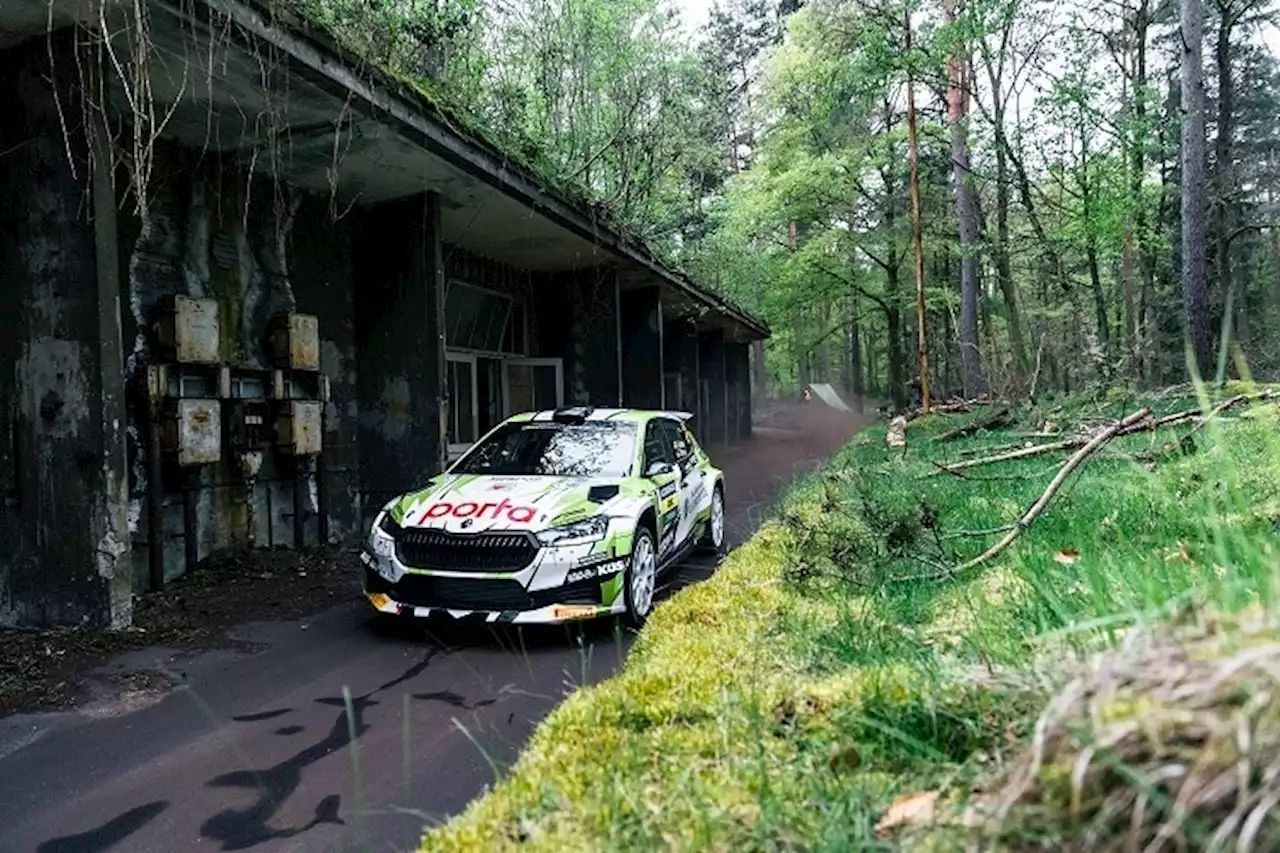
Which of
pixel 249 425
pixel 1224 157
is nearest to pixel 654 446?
pixel 249 425

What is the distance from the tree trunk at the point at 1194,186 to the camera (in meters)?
12.6

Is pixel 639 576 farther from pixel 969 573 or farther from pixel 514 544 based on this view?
pixel 969 573

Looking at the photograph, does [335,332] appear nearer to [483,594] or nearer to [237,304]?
[237,304]

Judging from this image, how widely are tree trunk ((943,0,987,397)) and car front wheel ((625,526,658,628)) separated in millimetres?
15945

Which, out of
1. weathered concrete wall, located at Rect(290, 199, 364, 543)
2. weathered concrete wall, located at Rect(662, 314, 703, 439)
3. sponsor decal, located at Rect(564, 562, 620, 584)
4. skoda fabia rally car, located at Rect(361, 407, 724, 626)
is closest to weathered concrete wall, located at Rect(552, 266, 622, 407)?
weathered concrete wall, located at Rect(290, 199, 364, 543)

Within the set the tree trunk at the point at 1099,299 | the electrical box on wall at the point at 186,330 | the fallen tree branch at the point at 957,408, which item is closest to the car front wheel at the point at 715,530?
the electrical box on wall at the point at 186,330

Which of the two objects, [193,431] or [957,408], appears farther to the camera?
[957,408]

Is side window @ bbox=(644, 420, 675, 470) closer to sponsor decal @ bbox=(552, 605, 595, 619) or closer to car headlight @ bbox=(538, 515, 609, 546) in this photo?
car headlight @ bbox=(538, 515, 609, 546)

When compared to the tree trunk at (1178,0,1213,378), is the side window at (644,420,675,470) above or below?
below

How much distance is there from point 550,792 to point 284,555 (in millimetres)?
7656

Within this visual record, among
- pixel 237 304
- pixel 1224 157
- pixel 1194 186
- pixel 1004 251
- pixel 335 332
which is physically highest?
pixel 1224 157

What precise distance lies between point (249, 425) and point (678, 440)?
4.41 meters

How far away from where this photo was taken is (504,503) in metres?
5.95

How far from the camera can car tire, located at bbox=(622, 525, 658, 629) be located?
6055 millimetres
